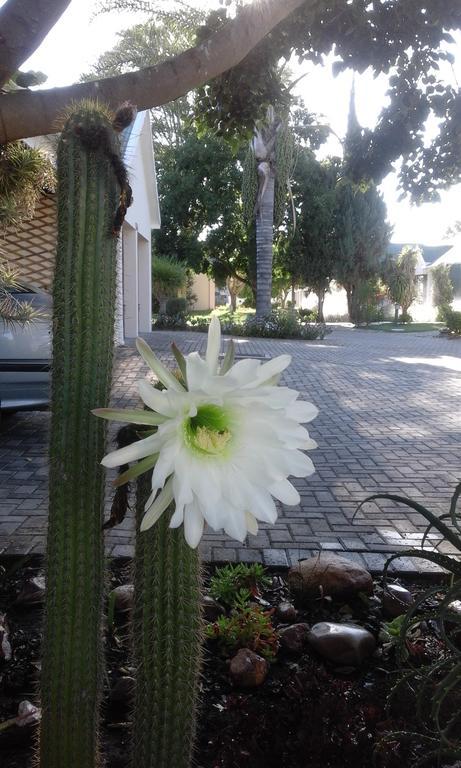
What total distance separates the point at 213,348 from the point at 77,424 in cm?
58

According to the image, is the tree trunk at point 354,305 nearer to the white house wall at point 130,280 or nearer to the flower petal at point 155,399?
the white house wall at point 130,280

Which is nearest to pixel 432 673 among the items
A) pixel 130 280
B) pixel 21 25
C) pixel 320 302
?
pixel 21 25

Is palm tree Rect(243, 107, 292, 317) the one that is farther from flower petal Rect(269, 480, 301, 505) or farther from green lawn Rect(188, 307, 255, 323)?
flower petal Rect(269, 480, 301, 505)

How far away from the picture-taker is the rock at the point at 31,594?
3.16 metres

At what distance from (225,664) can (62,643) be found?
1234mm

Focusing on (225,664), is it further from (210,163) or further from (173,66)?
(210,163)

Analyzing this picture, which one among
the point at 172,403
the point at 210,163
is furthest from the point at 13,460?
the point at 210,163

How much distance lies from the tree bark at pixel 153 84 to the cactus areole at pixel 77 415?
0.48 meters

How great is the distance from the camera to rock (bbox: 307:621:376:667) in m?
2.75

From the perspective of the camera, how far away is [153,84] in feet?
9.81

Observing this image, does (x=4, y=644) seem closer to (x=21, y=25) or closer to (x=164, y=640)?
(x=164, y=640)

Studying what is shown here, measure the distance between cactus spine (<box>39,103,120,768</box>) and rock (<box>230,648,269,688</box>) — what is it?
0.95 meters

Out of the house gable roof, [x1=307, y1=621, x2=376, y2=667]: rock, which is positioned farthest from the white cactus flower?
the house gable roof

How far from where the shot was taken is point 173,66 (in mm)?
3096
